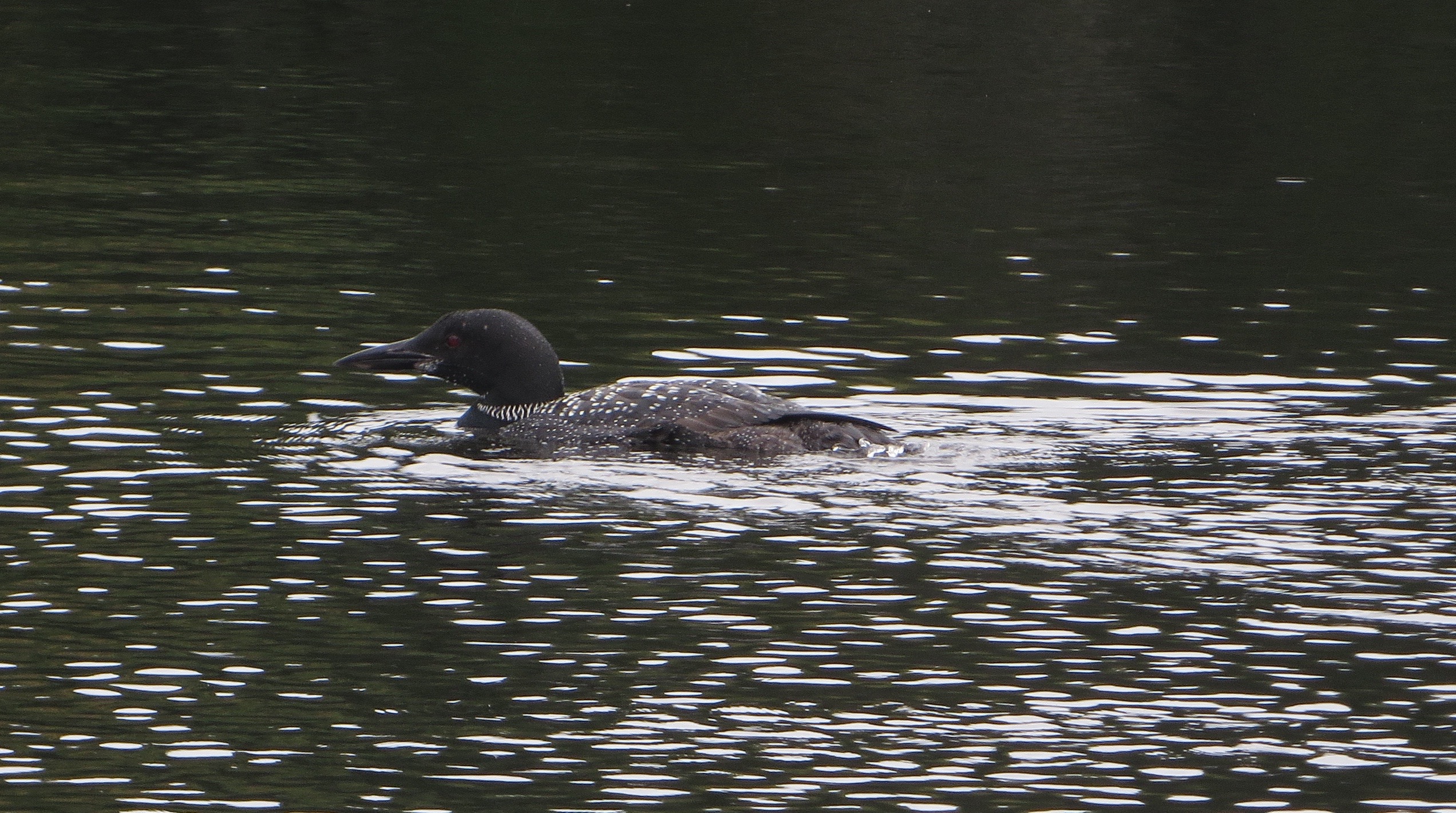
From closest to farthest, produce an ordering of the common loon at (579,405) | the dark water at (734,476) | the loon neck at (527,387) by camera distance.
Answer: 1. the dark water at (734,476)
2. the common loon at (579,405)
3. the loon neck at (527,387)

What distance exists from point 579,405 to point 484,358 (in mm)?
1046

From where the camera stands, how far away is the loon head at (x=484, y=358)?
1528 centimetres

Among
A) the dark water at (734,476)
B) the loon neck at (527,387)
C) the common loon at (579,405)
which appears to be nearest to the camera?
the dark water at (734,476)

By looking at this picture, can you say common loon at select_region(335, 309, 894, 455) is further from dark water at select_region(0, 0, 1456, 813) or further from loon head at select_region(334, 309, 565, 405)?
dark water at select_region(0, 0, 1456, 813)

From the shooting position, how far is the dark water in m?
9.14

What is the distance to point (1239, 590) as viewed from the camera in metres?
11.1

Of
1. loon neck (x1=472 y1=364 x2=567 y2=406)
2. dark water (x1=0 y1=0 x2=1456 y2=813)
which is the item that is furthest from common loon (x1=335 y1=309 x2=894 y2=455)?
dark water (x1=0 y1=0 x2=1456 y2=813)

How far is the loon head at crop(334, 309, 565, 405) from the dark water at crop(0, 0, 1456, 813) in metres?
0.39

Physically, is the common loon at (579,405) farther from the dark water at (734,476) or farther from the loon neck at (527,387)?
the dark water at (734,476)

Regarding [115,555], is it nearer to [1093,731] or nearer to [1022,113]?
[1093,731]

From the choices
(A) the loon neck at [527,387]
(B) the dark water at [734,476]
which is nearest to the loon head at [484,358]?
(A) the loon neck at [527,387]

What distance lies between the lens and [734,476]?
529 inches

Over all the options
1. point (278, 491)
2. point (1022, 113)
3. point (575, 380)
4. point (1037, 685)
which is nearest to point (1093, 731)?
point (1037, 685)

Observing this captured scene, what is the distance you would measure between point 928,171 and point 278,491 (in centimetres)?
1488
